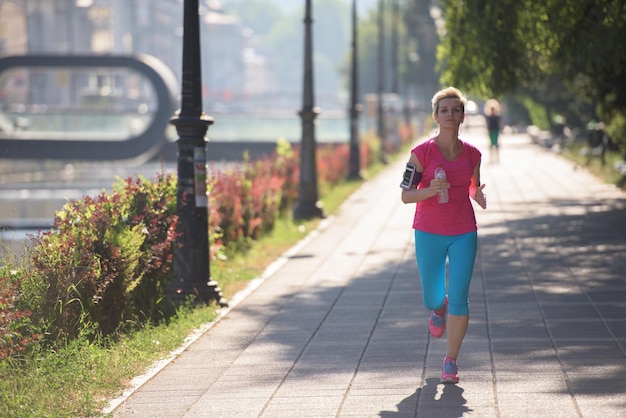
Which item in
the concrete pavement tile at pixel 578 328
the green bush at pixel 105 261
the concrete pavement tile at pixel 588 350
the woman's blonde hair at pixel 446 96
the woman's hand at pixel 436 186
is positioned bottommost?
the concrete pavement tile at pixel 578 328

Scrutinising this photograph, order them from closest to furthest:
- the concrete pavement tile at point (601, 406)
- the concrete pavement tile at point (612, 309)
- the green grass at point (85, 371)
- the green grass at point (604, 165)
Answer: the concrete pavement tile at point (601, 406), the green grass at point (85, 371), the concrete pavement tile at point (612, 309), the green grass at point (604, 165)

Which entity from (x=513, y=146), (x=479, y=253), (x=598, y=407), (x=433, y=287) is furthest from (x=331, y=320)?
(x=513, y=146)

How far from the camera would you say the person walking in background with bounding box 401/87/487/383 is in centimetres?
805

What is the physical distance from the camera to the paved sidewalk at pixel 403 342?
7.69 metres

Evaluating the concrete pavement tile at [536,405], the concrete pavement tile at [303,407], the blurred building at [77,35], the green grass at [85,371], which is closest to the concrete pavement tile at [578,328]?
the concrete pavement tile at [536,405]

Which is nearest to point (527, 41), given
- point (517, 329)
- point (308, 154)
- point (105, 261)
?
point (308, 154)

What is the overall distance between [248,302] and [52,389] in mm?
4697

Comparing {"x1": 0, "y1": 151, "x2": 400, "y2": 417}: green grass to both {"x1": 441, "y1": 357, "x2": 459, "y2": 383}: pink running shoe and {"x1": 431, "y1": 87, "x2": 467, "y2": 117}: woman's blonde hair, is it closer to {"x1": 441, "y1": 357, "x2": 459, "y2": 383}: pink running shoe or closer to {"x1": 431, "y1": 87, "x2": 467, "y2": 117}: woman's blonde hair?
{"x1": 441, "y1": 357, "x2": 459, "y2": 383}: pink running shoe

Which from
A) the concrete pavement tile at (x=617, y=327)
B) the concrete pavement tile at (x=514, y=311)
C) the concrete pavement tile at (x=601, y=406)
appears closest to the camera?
the concrete pavement tile at (x=601, y=406)

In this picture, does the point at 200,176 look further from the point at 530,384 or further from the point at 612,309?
the point at 530,384

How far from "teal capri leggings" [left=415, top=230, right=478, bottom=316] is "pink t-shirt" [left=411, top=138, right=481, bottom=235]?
0.19 ft

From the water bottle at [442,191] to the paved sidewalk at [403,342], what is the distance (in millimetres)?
1126

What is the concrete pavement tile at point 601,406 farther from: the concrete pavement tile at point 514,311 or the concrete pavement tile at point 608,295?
the concrete pavement tile at point 608,295

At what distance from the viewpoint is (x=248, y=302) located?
12.7 meters
